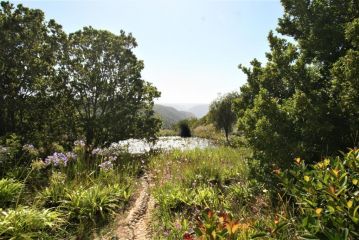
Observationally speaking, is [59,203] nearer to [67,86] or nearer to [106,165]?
[106,165]

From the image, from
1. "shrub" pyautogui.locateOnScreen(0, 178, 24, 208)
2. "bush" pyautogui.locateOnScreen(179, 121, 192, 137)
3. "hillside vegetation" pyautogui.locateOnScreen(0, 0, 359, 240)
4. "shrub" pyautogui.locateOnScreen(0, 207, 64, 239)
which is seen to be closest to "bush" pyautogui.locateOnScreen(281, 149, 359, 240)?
"hillside vegetation" pyautogui.locateOnScreen(0, 0, 359, 240)

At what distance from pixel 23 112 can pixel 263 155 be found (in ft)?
29.5

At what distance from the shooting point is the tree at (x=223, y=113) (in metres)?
26.8

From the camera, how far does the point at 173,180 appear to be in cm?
964

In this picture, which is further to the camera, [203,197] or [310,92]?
[203,197]

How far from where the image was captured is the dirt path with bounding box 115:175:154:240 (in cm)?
663

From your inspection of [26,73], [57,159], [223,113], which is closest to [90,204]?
[57,159]

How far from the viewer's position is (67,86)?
45.8ft

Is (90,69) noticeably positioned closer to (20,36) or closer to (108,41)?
(108,41)

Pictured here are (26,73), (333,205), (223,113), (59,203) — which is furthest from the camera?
(223,113)

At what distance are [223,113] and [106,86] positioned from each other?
1421cm

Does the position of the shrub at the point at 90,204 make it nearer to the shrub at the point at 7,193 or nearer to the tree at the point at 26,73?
the shrub at the point at 7,193

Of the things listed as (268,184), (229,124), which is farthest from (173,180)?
(229,124)

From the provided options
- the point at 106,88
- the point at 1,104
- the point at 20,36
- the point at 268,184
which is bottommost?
the point at 268,184
